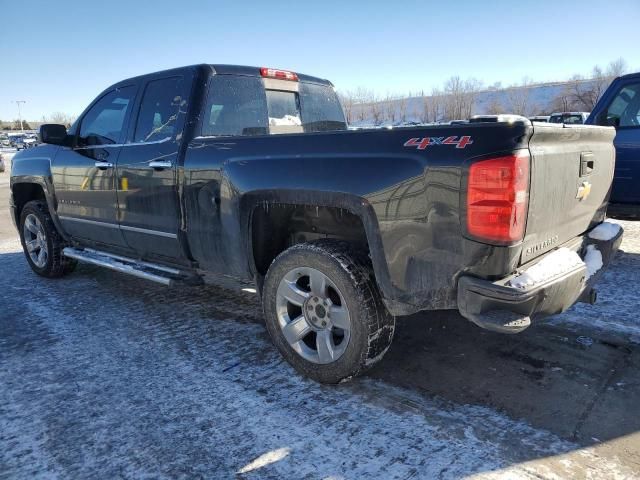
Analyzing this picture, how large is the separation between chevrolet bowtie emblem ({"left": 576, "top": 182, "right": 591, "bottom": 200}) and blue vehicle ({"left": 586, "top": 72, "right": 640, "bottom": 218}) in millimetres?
2948

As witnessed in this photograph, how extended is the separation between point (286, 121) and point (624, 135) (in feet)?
12.6

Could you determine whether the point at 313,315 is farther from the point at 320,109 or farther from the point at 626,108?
the point at 626,108

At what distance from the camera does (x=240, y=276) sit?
11.6 feet

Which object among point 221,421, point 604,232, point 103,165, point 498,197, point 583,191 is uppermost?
point 103,165

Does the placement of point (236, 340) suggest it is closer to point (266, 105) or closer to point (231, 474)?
point (231, 474)

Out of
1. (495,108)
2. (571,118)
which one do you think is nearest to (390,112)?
(495,108)

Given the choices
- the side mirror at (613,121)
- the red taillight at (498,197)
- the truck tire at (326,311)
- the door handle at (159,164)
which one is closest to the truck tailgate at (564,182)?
the red taillight at (498,197)

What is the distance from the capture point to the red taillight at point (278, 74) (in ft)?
14.0

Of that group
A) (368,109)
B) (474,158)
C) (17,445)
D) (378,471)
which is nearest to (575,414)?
(378,471)

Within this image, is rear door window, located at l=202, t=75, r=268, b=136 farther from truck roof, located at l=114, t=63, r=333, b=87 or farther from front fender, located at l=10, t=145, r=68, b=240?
front fender, located at l=10, t=145, r=68, b=240

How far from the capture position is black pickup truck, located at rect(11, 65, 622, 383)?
2.34m

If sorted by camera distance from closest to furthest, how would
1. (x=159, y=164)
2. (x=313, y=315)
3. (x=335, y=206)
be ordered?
(x=335, y=206)
(x=313, y=315)
(x=159, y=164)

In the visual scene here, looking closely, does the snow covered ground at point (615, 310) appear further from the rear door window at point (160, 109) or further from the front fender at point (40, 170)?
the front fender at point (40, 170)

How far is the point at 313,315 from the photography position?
3.09m
